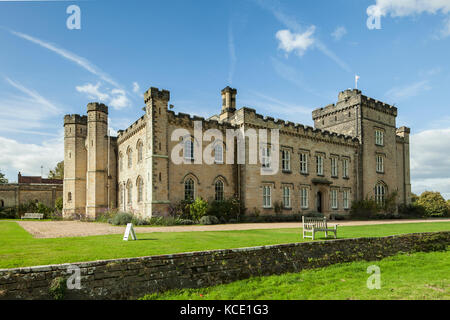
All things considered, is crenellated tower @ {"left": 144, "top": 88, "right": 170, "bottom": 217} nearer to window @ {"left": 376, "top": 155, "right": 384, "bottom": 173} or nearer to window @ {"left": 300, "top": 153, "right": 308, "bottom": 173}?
window @ {"left": 300, "top": 153, "right": 308, "bottom": 173}

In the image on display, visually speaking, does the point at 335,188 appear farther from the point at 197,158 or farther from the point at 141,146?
the point at 141,146

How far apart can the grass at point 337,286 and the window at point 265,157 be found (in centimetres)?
1478

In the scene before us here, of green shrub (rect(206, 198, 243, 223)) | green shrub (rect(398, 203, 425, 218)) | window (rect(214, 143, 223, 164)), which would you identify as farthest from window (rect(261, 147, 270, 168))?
green shrub (rect(398, 203, 425, 218))

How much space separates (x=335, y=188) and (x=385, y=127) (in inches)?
385

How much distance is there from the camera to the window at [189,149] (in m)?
22.5

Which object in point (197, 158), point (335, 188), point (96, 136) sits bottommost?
point (335, 188)

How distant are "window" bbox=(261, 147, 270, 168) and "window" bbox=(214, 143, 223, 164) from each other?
3.25m

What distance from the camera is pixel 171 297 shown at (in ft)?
23.3

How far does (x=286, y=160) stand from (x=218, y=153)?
6086mm

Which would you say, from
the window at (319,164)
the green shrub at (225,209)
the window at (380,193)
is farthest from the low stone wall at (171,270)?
the window at (380,193)

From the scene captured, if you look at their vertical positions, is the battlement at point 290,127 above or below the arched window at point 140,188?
above

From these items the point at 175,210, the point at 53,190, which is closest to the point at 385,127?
the point at 175,210

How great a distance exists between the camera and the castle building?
21.9 m

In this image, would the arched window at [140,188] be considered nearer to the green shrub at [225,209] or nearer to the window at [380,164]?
the green shrub at [225,209]
